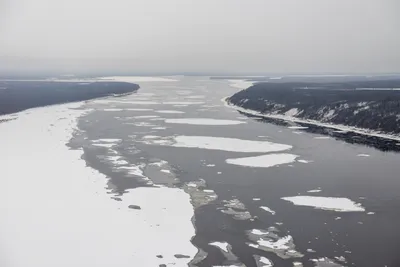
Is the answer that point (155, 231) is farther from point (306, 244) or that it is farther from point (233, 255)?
point (306, 244)

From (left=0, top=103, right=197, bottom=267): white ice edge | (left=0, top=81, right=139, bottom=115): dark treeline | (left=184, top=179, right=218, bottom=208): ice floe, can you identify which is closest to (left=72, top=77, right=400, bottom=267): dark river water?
(left=184, top=179, right=218, bottom=208): ice floe

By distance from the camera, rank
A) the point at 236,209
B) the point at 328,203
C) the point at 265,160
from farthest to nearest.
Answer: the point at 265,160, the point at 328,203, the point at 236,209

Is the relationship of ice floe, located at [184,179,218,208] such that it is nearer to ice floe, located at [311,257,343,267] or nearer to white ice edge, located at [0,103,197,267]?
white ice edge, located at [0,103,197,267]

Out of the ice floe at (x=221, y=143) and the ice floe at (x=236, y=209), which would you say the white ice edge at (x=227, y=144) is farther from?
the ice floe at (x=236, y=209)

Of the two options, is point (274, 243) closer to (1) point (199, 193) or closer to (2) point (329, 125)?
(1) point (199, 193)

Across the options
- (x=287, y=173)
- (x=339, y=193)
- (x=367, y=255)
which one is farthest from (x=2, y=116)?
(x=367, y=255)

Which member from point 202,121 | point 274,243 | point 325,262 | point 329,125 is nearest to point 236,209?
point 274,243
